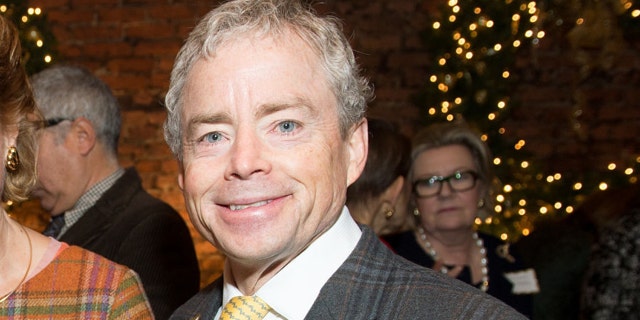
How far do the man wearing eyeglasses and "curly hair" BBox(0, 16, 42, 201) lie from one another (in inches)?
40.3

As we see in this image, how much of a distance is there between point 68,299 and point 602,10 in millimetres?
4134

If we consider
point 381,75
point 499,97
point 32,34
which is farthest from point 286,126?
point 381,75

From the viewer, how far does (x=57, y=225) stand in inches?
131

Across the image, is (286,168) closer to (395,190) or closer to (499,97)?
(395,190)

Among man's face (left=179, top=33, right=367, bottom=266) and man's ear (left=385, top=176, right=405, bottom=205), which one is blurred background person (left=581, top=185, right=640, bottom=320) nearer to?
man's ear (left=385, top=176, right=405, bottom=205)

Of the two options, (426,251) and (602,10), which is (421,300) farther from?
(602,10)

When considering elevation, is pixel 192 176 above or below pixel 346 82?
below

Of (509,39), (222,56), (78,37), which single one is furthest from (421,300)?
(78,37)

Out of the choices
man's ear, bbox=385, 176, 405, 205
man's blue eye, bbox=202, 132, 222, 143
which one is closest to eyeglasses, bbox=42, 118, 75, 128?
man's ear, bbox=385, 176, 405, 205

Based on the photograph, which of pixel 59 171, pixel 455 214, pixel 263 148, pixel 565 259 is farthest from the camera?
pixel 565 259

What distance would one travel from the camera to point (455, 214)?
3.59m

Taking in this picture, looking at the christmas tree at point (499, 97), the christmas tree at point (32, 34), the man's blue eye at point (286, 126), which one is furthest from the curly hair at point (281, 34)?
the christmas tree at point (499, 97)

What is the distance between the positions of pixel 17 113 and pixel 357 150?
70 centimetres

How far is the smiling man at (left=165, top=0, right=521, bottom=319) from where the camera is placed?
154 cm
